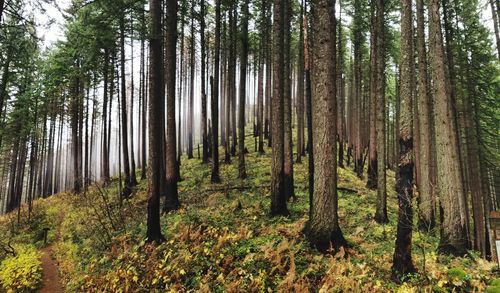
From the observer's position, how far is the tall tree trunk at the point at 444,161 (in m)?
7.62

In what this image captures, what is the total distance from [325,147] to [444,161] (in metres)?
4.12

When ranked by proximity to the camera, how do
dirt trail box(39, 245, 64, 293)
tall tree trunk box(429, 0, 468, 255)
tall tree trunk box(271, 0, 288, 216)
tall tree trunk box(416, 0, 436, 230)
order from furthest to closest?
1. tall tree trunk box(416, 0, 436, 230)
2. dirt trail box(39, 245, 64, 293)
3. tall tree trunk box(271, 0, 288, 216)
4. tall tree trunk box(429, 0, 468, 255)

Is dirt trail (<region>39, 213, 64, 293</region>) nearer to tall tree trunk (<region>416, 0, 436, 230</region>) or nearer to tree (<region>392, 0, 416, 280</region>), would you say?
tree (<region>392, 0, 416, 280</region>)

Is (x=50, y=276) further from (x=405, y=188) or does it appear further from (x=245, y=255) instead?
(x=405, y=188)

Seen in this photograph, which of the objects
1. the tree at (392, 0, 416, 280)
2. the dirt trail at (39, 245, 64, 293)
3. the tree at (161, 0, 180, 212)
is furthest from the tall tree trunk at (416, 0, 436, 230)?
the dirt trail at (39, 245, 64, 293)

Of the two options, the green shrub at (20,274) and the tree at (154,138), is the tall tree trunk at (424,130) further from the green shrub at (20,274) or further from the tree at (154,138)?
the green shrub at (20,274)

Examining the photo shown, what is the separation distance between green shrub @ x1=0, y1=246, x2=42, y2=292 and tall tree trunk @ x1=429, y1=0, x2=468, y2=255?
12.8m

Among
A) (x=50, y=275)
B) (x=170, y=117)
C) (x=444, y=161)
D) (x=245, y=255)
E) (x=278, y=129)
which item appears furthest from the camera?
(x=170, y=117)

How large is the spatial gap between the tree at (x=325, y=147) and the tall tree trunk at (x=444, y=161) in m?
3.36

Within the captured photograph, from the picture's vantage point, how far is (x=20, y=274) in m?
9.59

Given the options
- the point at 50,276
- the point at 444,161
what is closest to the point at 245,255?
the point at 444,161

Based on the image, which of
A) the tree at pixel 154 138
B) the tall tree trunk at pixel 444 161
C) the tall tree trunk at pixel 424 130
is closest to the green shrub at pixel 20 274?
the tree at pixel 154 138

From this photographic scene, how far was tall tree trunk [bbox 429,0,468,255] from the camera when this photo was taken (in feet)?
25.0

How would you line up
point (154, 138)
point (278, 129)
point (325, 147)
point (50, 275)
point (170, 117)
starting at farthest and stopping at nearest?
1. point (170, 117)
2. point (50, 275)
3. point (278, 129)
4. point (154, 138)
5. point (325, 147)
